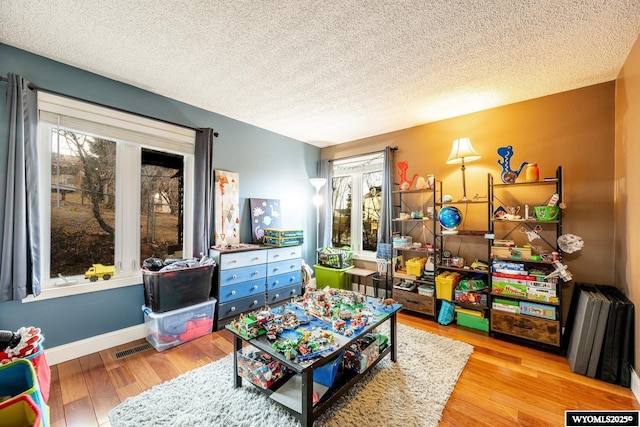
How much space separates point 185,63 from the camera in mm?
2115

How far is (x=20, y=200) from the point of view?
191cm

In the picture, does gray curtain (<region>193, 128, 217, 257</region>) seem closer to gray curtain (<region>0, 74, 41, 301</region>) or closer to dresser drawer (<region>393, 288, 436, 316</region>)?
gray curtain (<region>0, 74, 41, 301</region>)

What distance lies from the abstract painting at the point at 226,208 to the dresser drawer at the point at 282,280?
66 centimetres

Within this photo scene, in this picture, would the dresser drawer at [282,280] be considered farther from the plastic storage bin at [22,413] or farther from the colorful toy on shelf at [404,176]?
the plastic storage bin at [22,413]

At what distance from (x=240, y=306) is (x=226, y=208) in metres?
1.19

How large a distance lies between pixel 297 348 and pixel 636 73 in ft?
9.93

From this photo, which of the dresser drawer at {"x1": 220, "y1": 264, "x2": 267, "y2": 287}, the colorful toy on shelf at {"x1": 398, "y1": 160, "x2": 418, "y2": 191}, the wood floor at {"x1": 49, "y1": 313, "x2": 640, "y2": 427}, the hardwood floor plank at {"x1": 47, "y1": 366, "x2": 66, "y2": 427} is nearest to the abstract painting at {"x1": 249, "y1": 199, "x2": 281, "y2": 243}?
the dresser drawer at {"x1": 220, "y1": 264, "x2": 267, "y2": 287}

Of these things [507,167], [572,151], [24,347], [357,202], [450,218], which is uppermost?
[572,151]

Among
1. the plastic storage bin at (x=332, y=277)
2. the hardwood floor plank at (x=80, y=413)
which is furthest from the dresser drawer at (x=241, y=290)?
the hardwood floor plank at (x=80, y=413)

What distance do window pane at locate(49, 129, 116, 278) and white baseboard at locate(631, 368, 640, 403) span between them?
4.29 m

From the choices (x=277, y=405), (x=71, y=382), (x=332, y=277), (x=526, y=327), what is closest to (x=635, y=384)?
(x=526, y=327)

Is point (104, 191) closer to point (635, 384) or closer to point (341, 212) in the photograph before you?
point (341, 212)

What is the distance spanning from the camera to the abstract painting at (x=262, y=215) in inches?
137

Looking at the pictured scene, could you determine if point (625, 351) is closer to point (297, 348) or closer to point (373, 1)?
point (297, 348)
